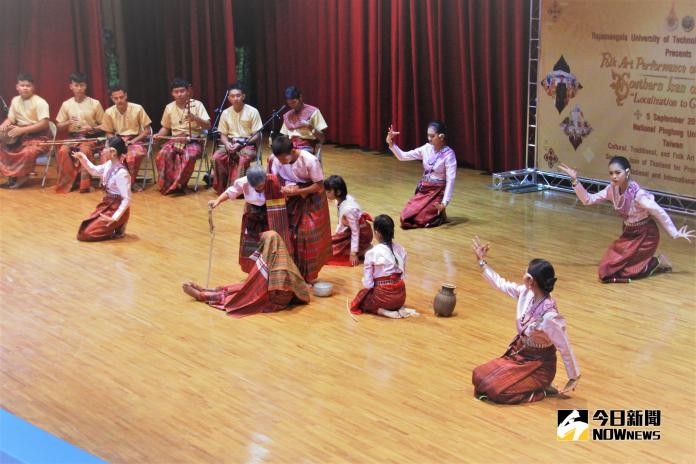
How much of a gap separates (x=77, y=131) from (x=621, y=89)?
16.0 ft

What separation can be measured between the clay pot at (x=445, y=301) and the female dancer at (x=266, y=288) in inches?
30.9

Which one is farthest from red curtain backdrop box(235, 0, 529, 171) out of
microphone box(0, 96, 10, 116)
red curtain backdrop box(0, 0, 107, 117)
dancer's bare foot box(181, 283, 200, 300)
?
dancer's bare foot box(181, 283, 200, 300)

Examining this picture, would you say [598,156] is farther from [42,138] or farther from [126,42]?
[126,42]

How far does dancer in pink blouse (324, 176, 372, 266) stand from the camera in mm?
6234

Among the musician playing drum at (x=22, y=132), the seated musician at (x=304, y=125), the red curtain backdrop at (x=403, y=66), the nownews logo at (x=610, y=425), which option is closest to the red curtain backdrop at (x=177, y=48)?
the red curtain backdrop at (x=403, y=66)

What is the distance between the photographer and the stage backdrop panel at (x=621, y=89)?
7418mm

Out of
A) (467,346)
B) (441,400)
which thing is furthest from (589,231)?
(441,400)

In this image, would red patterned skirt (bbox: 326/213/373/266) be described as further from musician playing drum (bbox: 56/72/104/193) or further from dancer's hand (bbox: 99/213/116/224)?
musician playing drum (bbox: 56/72/104/193)

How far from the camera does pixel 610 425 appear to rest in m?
4.15

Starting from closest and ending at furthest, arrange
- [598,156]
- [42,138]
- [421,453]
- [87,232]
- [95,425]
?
1. [421,453]
2. [95,425]
3. [87,232]
4. [598,156]
5. [42,138]

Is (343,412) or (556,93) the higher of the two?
(556,93)

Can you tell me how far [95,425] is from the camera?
427 centimetres

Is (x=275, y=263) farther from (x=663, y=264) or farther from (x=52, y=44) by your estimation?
(x=52, y=44)

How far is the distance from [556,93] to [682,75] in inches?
49.2
